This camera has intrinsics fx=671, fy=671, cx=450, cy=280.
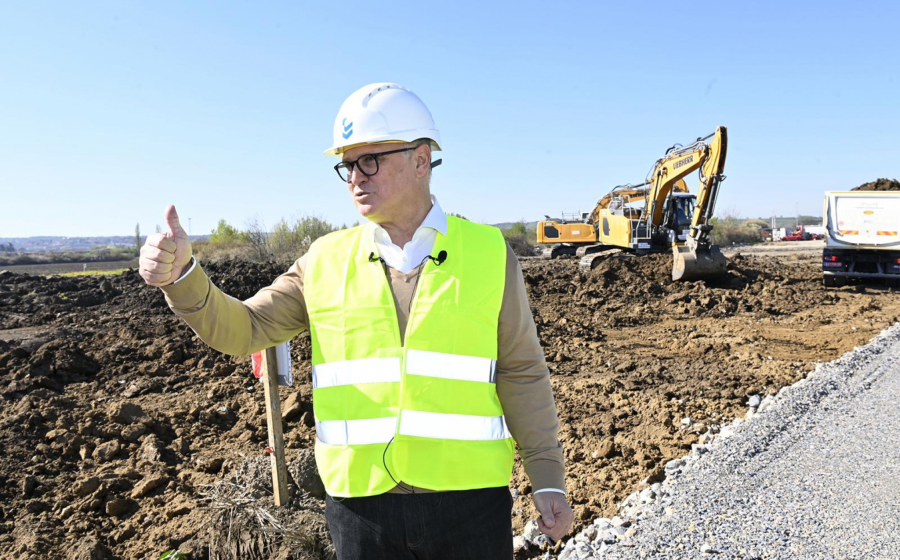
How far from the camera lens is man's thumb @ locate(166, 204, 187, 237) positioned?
6.22 feet

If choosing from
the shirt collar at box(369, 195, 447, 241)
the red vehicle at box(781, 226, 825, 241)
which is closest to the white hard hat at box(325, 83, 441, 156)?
the shirt collar at box(369, 195, 447, 241)

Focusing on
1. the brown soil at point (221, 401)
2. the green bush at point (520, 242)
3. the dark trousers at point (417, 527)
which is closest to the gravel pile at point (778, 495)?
the brown soil at point (221, 401)

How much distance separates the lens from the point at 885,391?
7.17 m

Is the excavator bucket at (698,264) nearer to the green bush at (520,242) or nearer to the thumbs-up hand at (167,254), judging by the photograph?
the thumbs-up hand at (167,254)

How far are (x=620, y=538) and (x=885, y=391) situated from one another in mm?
4806

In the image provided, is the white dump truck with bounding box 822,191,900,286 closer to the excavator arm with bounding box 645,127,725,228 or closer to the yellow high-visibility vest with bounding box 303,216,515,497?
the excavator arm with bounding box 645,127,725,228

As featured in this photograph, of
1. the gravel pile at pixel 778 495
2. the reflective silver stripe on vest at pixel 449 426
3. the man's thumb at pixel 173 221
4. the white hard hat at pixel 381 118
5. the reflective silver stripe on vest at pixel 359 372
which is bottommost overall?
the gravel pile at pixel 778 495

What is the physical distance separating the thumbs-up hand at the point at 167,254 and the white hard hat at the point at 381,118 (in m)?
0.55

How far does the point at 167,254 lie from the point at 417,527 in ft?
3.42

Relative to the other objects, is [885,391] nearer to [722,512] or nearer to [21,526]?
[722,512]

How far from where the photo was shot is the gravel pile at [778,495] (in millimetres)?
3906

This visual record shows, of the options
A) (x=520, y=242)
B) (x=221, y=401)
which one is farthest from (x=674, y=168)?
(x=520, y=242)

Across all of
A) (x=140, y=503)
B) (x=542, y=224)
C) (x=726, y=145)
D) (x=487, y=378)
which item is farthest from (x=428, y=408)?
(x=542, y=224)

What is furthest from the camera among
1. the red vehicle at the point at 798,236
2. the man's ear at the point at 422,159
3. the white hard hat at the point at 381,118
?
the red vehicle at the point at 798,236
